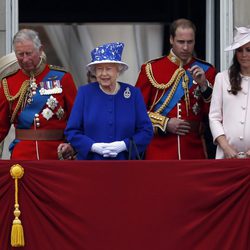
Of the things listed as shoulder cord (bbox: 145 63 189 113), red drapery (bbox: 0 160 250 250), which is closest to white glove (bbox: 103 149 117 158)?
red drapery (bbox: 0 160 250 250)

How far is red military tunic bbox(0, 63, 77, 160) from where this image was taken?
32.7ft

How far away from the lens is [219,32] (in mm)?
11445

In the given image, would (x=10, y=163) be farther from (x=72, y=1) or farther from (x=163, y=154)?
(x=72, y=1)

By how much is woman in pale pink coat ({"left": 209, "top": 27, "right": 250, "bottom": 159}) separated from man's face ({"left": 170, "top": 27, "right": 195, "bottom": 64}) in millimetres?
423

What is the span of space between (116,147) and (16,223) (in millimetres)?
904

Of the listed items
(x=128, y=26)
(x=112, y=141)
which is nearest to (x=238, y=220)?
(x=112, y=141)

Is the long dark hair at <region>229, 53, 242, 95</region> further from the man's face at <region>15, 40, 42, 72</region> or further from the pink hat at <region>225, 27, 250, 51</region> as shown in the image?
the man's face at <region>15, 40, 42, 72</region>

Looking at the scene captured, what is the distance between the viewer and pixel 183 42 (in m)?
10.2

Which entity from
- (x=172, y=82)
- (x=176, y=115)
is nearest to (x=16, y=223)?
(x=176, y=115)

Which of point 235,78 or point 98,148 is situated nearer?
point 98,148

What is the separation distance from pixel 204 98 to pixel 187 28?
0.56m

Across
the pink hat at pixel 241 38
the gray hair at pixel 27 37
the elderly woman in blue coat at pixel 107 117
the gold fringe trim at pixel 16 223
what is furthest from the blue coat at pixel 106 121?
the pink hat at pixel 241 38

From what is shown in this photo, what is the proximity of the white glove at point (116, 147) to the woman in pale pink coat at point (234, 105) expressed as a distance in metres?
0.79

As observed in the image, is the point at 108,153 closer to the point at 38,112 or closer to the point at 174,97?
the point at 38,112
